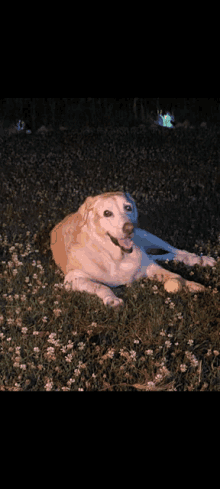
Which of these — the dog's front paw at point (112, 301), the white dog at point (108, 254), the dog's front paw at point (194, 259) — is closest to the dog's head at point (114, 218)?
the white dog at point (108, 254)

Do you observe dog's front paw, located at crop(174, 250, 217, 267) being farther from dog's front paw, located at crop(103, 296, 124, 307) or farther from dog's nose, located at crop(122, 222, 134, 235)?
dog's front paw, located at crop(103, 296, 124, 307)

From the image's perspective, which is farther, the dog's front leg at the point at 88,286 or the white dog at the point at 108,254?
the white dog at the point at 108,254

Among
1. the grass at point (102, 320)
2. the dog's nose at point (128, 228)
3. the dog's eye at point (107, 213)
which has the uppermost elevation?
the dog's eye at point (107, 213)

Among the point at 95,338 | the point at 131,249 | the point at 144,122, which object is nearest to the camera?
the point at 95,338

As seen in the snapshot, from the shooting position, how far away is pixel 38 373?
4254mm

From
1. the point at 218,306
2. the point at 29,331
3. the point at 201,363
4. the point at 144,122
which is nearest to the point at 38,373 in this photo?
the point at 29,331

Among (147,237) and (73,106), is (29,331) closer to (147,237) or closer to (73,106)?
(147,237)

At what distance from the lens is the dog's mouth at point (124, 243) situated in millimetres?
5727

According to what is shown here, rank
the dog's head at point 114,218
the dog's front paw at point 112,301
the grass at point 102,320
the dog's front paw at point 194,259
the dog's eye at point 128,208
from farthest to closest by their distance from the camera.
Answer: the dog's front paw at point 194,259 → the dog's eye at point 128,208 → the dog's head at point 114,218 → the dog's front paw at point 112,301 → the grass at point 102,320

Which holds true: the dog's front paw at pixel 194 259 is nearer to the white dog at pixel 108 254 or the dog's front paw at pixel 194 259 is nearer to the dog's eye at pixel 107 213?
the white dog at pixel 108 254

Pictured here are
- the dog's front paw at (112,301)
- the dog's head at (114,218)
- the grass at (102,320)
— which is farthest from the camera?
the dog's head at (114,218)

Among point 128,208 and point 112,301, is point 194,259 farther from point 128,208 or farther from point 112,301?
point 112,301

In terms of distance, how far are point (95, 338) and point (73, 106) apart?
1988 centimetres

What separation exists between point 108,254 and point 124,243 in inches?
14.5
